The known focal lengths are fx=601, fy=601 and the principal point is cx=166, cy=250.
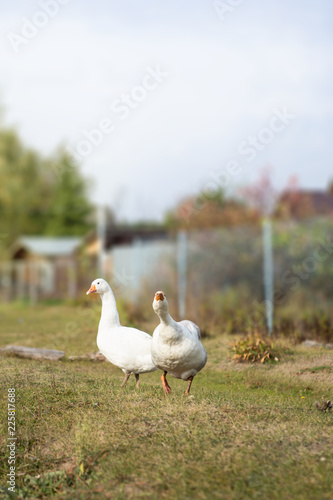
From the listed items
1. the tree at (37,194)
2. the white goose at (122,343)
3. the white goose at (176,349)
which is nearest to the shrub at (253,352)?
the white goose at (122,343)

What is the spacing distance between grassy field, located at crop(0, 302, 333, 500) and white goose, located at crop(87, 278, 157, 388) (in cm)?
27

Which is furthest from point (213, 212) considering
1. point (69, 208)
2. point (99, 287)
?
point (69, 208)

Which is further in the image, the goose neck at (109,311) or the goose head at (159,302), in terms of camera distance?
the goose neck at (109,311)

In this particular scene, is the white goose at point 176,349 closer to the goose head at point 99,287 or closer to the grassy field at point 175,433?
the grassy field at point 175,433

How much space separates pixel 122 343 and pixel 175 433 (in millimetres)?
1371

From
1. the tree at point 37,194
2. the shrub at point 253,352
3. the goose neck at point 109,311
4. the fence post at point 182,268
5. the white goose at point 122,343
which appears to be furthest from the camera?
the tree at point 37,194

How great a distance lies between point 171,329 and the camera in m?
5.57

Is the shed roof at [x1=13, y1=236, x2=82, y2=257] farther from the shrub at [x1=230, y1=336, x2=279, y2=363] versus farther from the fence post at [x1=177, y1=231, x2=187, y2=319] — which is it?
the shrub at [x1=230, y1=336, x2=279, y2=363]

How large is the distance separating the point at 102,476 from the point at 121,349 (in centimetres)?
167

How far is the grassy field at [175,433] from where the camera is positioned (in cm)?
466

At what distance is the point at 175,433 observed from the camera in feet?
17.5

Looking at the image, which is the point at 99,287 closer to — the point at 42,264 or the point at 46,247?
the point at 42,264

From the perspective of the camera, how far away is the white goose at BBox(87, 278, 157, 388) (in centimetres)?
631

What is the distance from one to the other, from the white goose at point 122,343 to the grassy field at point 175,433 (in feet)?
0.89
